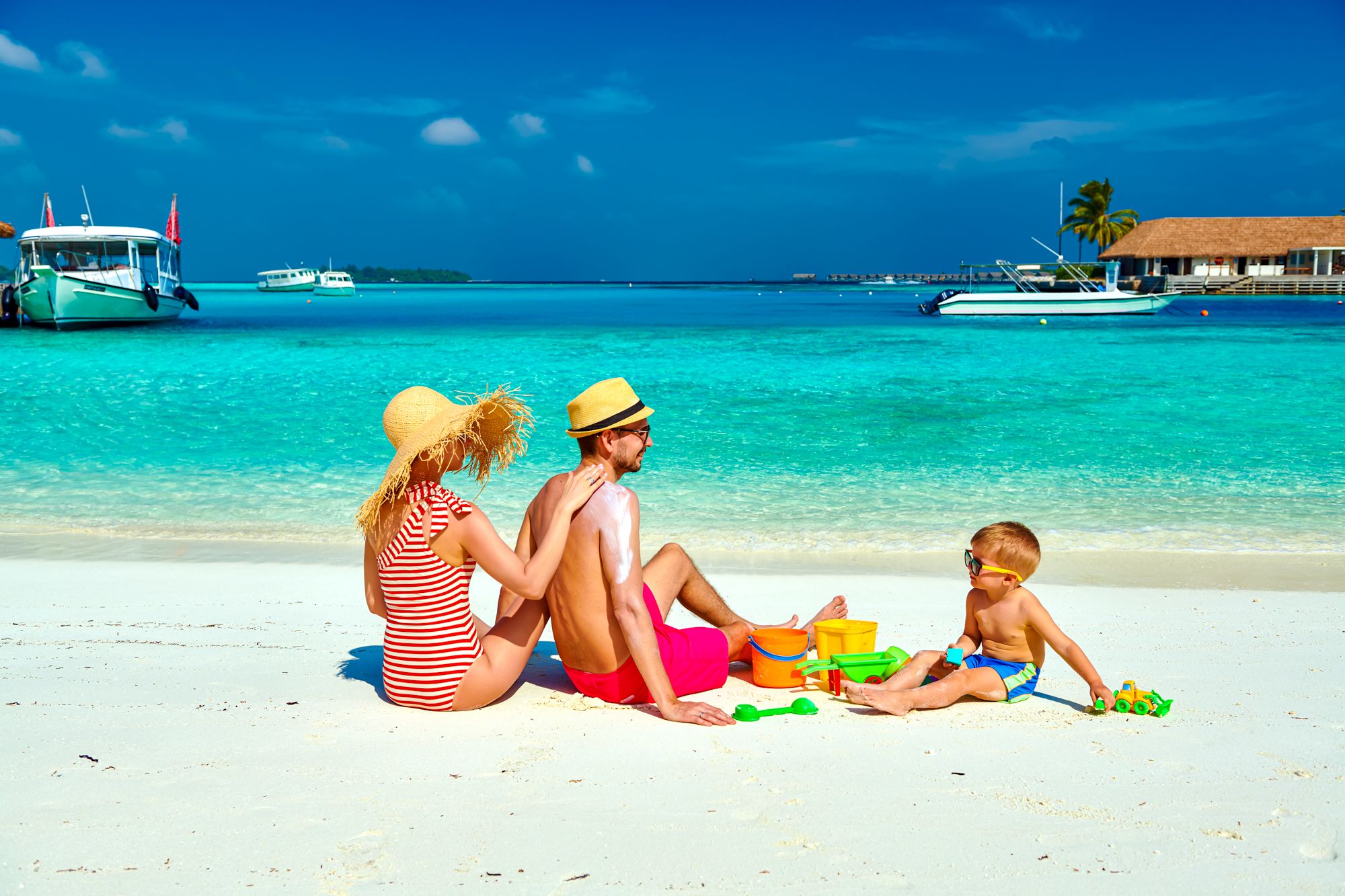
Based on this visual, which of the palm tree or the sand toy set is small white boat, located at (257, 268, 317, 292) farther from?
the sand toy set

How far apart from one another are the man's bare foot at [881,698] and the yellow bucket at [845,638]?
0.44 metres

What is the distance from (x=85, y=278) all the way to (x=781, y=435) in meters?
30.7

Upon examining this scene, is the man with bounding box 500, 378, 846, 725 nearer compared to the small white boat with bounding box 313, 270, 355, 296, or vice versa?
the man with bounding box 500, 378, 846, 725

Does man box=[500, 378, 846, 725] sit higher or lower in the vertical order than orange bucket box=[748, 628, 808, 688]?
higher

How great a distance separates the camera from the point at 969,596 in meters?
3.89

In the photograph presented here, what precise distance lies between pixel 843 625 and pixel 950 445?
28.5 ft

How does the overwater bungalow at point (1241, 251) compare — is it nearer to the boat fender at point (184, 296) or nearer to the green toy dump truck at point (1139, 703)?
the boat fender at point (184, 296)

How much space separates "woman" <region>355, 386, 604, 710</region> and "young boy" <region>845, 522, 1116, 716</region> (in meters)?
1.25

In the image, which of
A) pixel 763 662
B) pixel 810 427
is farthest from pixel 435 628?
pixel 810 427

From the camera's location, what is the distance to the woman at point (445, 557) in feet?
11.1

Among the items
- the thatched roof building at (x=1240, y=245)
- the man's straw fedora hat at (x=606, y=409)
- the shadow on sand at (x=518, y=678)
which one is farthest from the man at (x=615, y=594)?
the thatched roof building at (x=1240, y=245)

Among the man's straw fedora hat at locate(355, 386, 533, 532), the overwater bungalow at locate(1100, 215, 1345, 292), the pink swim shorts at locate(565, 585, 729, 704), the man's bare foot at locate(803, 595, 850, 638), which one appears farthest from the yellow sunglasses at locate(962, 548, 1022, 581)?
the overwater bungalow at locate(1100, 215, 1345, 292)

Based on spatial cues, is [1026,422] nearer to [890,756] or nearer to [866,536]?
[866,536]

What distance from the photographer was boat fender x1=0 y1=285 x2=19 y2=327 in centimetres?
3638
